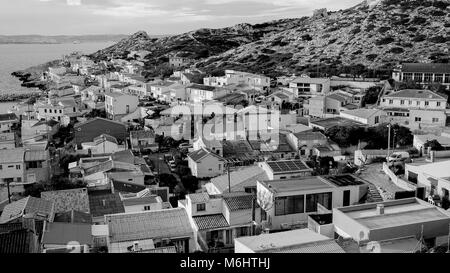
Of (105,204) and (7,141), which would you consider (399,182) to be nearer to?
(105,204)

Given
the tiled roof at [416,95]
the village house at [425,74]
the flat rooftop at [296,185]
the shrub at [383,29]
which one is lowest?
the flat rooftop at [296,185]

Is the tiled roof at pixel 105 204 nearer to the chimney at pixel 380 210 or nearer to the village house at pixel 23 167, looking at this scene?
Result: the village house at pixel 23 167

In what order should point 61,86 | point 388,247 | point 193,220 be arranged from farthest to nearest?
point 61,86, point 193,220, point 388,247

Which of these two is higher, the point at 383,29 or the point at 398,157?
the point at 383,29

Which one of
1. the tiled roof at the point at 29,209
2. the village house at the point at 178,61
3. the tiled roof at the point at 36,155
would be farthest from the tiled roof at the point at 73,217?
the village house at the point at 178,61

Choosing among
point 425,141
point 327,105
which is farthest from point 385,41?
point 425,141

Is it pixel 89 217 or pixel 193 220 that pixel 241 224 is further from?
pixel 89 217
